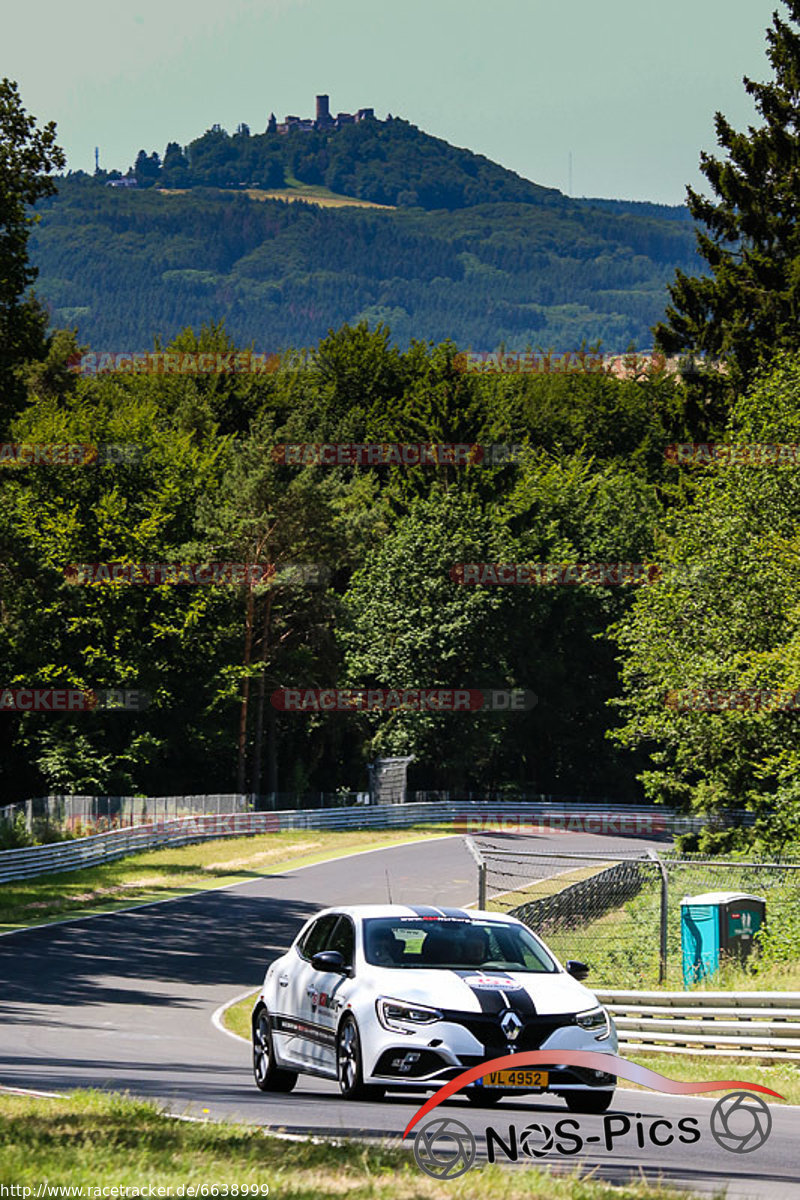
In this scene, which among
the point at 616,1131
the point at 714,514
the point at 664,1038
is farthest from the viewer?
the point at 714,514

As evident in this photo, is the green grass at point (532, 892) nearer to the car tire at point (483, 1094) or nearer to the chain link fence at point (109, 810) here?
the chain link fence at point (109, 810)

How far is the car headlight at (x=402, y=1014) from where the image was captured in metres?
11.2

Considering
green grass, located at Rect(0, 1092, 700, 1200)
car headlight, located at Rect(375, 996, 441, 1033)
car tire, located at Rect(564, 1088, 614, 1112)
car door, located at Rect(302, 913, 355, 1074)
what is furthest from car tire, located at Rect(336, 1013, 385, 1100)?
green grass, located at Rect(0, 1092, 700, 1200)

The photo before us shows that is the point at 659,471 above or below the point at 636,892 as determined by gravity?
above

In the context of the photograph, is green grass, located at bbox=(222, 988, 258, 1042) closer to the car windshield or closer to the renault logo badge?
the car windshield

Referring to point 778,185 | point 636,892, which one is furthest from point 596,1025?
point 778,185

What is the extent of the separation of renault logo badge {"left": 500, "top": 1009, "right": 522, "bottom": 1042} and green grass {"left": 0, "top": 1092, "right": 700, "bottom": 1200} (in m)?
1.86

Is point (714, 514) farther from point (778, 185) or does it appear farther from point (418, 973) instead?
point (418, 973)

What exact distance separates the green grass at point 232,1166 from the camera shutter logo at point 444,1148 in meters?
0.11

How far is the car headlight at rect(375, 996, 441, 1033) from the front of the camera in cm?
1118

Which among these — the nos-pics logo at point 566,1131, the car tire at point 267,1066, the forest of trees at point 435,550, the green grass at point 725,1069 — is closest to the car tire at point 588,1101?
the nos-pics logo at point 566,1131

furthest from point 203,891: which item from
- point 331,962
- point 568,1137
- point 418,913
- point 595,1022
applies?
point 568,1137

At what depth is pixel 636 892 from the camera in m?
29.9

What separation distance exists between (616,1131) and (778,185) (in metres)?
45.8
